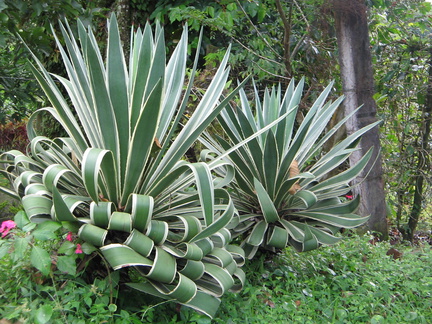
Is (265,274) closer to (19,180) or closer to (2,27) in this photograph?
(19,180)

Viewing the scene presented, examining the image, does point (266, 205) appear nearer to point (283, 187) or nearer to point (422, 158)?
point (283, 187)

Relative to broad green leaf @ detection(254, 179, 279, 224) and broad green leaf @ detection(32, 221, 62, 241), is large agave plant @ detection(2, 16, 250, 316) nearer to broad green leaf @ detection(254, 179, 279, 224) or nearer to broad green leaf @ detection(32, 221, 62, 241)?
broad green leaf @ detection(32, 221, 62, 241)

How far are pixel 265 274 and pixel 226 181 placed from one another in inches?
38.6

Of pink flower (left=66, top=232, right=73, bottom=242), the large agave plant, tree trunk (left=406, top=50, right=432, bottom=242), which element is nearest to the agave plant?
the large agave plant

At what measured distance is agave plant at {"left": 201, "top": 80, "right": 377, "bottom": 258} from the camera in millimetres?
3318

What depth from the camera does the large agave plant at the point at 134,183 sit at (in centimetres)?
241

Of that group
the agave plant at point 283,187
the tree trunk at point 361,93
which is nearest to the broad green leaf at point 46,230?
the agave plant at point 283,187

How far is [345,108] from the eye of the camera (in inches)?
200

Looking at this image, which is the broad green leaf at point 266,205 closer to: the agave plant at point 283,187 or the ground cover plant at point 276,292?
the agave plant at point 283,187

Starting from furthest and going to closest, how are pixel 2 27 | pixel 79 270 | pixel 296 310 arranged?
pixel 2 27 → pixel 296 310 → pixel 79 270

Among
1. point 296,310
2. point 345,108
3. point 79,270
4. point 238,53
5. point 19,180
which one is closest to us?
point 79,270

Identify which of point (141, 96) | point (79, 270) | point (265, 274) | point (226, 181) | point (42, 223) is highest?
point (141, 96)

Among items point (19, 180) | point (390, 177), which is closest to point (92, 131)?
point (19, 180)

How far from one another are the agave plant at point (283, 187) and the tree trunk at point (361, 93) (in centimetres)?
130
